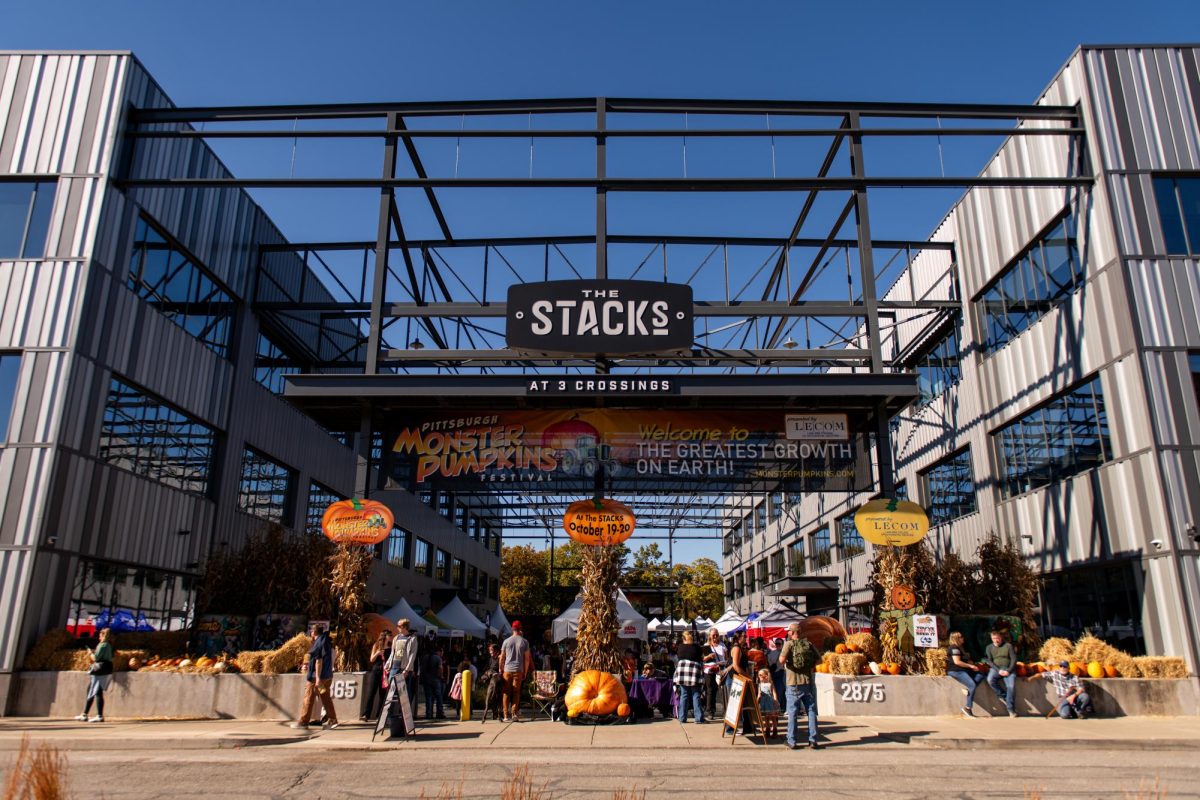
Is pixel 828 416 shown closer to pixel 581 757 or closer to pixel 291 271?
pixel 581 757

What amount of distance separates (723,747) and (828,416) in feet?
28.1

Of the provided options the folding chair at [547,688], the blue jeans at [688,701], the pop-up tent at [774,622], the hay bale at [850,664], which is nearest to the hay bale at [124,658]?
the folding chair at [547,688]

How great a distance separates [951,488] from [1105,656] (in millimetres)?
10500

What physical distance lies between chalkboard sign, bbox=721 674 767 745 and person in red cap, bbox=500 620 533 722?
399 cm

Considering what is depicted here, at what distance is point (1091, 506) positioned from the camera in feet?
59.8

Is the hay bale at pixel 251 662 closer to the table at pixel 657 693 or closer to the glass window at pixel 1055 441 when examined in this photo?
the table at pixel 657 693

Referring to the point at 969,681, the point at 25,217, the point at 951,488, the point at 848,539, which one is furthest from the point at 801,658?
the point at 848,539

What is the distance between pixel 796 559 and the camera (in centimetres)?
4200

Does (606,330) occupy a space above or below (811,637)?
above

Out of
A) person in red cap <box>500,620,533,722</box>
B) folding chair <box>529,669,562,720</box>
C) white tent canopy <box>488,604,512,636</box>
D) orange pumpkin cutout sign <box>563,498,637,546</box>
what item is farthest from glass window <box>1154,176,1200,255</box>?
white tent canopy <box>488,604,512,636</box>

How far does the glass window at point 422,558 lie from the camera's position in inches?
1533

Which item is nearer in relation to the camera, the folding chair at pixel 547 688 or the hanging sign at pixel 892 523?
the folding chair at pixel 547 688

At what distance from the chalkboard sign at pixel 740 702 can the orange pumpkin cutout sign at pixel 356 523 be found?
7164mm

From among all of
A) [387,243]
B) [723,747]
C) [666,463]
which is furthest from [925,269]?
[723,747]
